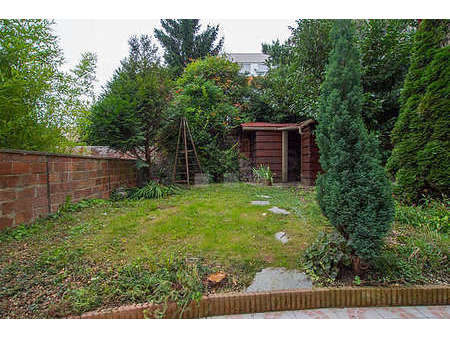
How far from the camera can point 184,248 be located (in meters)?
2.18

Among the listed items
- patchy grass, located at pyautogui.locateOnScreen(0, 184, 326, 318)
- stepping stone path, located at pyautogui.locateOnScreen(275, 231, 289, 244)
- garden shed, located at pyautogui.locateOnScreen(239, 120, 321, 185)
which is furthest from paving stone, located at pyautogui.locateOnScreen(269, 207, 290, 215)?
garden shed, located at pyautogui.locateOnScreen(239, 120, 321, 185)

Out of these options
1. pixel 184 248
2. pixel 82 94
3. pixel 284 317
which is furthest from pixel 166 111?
pixel 284 317

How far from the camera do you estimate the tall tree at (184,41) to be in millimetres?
12672

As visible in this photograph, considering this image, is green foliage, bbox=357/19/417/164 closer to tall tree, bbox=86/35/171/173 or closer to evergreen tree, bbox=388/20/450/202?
evergreen tree, bbox=388/20/450/202

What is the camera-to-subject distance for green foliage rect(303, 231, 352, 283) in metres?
1.81

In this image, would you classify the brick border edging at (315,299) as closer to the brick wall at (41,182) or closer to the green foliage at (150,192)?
the brick wall at (41,182)

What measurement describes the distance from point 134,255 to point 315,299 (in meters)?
1.46

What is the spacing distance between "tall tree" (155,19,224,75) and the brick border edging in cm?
1270

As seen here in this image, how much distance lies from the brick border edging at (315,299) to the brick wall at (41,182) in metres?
2.23

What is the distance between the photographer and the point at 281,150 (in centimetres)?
804

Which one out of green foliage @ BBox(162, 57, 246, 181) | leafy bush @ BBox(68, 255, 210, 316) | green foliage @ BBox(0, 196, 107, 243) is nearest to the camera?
leafy bush @ BBox(68, 255, 210, 316)

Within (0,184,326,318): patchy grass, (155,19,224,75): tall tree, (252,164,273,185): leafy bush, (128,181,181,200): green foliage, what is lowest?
(0,184,326,318): patchy grass

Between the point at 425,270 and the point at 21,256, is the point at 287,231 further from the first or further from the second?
the point at 21,256

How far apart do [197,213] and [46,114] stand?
2.44m
